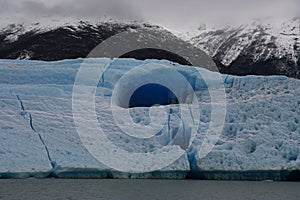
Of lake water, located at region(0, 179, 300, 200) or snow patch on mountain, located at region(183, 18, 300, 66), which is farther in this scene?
snow patch on mountain, located at region(183, 18, 300, 66)

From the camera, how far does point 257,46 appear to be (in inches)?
2007

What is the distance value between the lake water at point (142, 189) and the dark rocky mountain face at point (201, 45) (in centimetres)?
2666

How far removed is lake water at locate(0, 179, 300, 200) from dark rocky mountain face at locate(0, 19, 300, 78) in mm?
26659

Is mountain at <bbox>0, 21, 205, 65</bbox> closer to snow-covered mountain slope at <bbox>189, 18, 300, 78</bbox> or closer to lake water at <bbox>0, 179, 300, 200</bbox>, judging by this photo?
snow-covered mountain slope at <bbox>189, 18, 300, 78</bbox>

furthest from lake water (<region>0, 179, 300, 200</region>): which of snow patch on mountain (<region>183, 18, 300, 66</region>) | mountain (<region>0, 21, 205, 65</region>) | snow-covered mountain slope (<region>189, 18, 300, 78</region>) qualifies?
snow patch on mountain (<region>183, 18, 300, 66</region>)

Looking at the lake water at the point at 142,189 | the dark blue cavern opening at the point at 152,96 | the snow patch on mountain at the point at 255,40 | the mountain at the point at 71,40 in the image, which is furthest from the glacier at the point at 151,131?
the snow patch on mountain at the point at 255,40

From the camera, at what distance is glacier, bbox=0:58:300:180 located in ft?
44.3

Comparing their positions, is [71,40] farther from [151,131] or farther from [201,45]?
[151,131]

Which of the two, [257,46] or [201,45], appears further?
[201,45]

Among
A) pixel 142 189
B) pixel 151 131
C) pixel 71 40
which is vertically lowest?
pixel 71 40

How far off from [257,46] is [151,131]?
3824 centimetres

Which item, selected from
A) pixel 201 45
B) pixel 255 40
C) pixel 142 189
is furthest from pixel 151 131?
pixel 201 45

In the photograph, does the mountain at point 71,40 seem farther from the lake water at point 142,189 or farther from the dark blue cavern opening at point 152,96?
the lake water at point 142,189

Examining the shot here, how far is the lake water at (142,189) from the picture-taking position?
10539 millimetres
